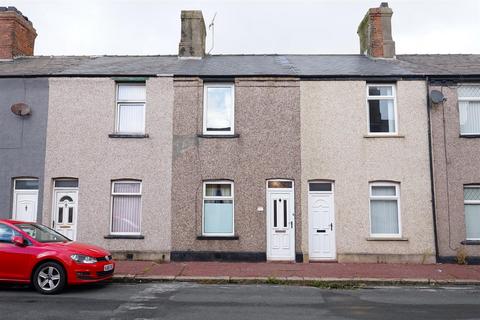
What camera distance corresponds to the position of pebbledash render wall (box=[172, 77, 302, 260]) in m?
13.6

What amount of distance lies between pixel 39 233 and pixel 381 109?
440 inches

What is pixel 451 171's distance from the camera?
1377cm

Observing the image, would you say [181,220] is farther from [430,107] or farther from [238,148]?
[430,107]

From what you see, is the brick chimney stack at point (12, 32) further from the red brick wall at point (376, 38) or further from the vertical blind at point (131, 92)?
the red brick wall at point (376, 38)

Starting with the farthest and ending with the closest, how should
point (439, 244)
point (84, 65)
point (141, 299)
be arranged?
point (84, 65), point (439, 244), point (141, 299)

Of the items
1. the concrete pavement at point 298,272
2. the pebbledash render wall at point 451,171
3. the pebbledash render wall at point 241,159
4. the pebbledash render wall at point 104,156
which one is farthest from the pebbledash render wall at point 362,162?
the pebbledash render wall at point 104,156

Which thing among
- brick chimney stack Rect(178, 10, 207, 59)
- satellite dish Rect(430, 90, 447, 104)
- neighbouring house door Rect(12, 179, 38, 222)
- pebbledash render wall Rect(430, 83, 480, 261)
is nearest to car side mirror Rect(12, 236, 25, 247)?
neighbouring house door Rect(12, 179, 38, 222)

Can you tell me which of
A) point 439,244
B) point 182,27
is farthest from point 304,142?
point 182,27

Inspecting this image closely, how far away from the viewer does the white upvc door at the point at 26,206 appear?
557 inches

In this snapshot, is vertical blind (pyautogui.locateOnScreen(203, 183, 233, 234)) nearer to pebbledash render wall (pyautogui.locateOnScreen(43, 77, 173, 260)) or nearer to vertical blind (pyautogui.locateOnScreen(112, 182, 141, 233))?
pebbledash render wall (pyautogui.locateOnScreen(43, 77, 173, 260))

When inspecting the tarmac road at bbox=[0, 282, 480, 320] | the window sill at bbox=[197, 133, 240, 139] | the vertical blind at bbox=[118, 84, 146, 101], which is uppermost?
the vertical blind at bbox=[118, 84, 146, 101]

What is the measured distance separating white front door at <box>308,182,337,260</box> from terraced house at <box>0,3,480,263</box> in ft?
0.11

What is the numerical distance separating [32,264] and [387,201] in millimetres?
10651

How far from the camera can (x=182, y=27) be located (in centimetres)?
1664
